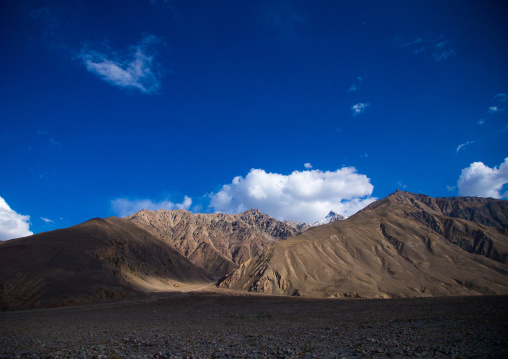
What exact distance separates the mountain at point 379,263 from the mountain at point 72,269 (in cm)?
3625

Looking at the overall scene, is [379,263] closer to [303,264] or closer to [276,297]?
[303,264]

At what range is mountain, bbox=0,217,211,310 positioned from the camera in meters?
59.6

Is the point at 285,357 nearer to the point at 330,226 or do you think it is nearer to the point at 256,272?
the point at 256,272

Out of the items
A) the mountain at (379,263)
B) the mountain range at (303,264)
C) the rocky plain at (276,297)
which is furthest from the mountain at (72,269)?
the mountain at (379,263)

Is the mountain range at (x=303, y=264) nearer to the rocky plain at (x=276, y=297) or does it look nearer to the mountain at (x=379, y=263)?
the mountain at (x=379, y=263)

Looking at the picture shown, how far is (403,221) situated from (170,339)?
444 feet

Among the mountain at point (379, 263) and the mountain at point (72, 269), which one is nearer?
the mountain at point (72, 269)

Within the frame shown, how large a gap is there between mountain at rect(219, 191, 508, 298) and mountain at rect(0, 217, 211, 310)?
36.2 m

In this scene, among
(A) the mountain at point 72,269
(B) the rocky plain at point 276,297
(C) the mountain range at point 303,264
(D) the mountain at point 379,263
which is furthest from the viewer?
(D) the mountain at point 379,263

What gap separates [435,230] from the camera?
14425cm

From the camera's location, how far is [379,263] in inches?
3910

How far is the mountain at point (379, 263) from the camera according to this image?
264 feet

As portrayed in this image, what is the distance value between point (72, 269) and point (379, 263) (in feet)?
302

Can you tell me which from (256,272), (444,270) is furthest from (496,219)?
(256,272)
